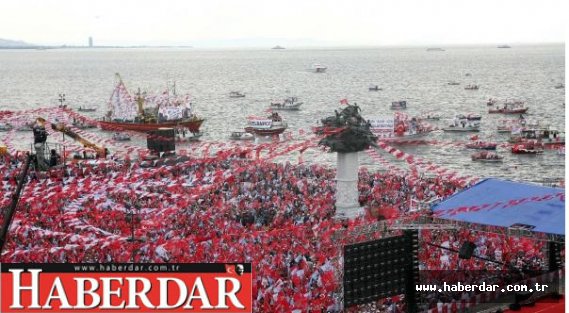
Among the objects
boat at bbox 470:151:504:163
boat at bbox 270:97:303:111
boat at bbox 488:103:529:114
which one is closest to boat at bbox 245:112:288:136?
boat at bbox 470:151:504:163

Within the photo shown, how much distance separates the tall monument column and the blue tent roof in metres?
1.57

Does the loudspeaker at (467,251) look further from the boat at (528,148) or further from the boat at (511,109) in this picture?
the boat at (511,109)

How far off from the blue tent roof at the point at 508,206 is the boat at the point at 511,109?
29.0 meters

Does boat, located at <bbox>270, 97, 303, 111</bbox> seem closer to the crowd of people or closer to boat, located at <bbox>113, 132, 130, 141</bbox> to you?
boat, located at <bbox>113, 132, 130, 141</bbox>

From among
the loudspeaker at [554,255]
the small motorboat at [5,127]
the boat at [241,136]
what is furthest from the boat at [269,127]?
the loudspeaker at [554,255]

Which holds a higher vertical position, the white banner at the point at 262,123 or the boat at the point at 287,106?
the white banner at the point at 262,123

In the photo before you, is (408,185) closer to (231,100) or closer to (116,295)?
(116,295)

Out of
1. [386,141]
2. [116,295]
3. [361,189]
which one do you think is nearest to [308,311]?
[116,295]

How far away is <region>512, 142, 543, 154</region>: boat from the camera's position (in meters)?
26.9

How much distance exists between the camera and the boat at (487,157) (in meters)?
25.9

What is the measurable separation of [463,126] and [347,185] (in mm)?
22713

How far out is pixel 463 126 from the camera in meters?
34.8

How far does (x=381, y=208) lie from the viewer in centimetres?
1395

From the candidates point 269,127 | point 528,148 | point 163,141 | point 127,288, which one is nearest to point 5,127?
point 269,127
